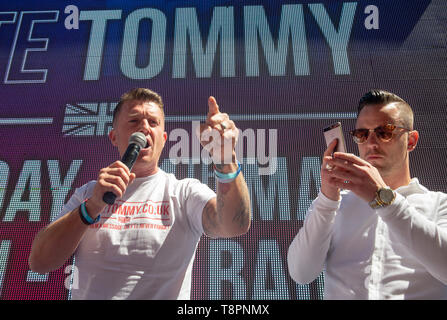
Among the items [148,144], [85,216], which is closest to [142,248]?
[85,216]

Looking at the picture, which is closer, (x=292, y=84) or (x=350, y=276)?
(x=350, y=276)

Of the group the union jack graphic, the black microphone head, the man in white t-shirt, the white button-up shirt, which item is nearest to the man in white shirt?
the white button-up shirt

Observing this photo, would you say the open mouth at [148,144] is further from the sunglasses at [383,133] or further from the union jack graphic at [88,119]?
the union jack graphic at [88,119]

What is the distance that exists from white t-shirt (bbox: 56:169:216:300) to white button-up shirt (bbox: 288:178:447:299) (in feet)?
1.51

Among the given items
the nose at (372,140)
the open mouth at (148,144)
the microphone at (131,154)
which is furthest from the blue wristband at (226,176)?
the nose at (372,140)

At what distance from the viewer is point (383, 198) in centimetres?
122

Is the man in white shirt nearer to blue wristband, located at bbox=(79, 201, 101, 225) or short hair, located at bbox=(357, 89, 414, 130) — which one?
short hair, located at bbox=(357, 89, 414, 130)

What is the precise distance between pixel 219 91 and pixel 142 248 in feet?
5.81

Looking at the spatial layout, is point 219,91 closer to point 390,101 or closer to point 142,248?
point 390,101
